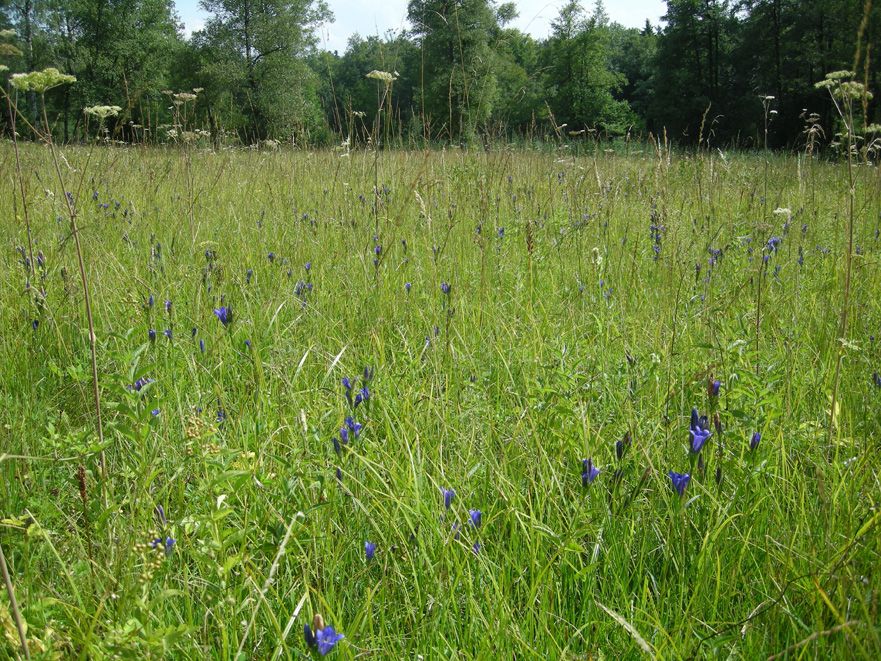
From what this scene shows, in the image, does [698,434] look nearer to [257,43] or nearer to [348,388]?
[348,388]

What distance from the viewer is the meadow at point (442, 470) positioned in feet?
3.55

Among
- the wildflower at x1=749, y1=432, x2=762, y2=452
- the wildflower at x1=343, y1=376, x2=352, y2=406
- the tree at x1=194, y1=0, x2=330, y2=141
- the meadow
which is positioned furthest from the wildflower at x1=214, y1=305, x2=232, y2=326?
the tree at x1=194, y1=0, x2=330, y2=141

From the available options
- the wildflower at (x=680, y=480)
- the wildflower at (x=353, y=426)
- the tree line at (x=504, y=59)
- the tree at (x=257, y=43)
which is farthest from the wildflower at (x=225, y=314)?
the tree at (x=257, y=43)

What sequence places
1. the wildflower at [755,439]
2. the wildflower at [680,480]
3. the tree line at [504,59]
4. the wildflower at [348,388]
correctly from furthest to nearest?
1. the tree line at [504,59]
2. the wildflower at [348,388]
3. the wildflower at [755,439]
4. the wildflower at [680,480]

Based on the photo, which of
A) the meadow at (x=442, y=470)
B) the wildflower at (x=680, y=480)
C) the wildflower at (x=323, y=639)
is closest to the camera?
the wildflower at (x=323, y=639)

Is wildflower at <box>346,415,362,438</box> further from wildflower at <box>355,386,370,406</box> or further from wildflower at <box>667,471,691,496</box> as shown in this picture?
wildflower at <box>667,471,691,496</box>

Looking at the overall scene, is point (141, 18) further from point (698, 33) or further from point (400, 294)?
point (400, 294)

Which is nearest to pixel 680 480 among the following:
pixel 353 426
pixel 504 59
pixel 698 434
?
pixel 698 434

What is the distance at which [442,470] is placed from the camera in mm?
1462

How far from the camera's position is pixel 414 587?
122 cm

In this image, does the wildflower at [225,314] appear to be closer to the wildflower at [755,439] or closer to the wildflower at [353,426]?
the wildflower at [353,426]

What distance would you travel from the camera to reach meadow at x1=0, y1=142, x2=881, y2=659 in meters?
1.08

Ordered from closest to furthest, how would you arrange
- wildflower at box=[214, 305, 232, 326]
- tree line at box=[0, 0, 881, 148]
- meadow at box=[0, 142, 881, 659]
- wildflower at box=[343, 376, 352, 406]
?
meadow at box=[0, 142, 881, 659] < wildflower at box=[343, 376, 352, 406] < wildflower at box=[214, 305, 232, 326] < tree line at box=[0, 0, 881, 148]

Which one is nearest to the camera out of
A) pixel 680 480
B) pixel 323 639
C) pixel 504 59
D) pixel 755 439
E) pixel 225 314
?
pixel 323 639
